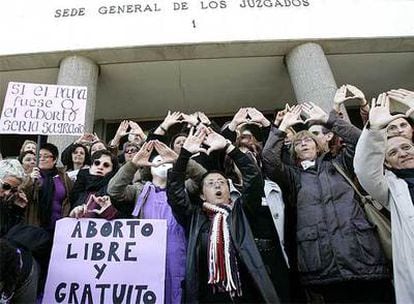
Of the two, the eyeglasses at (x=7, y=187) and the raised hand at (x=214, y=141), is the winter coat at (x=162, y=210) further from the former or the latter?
the eyeglasses at (x=7, y=187)

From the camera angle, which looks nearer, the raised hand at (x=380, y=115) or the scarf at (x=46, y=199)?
the raised hand at (x=380, y=115)

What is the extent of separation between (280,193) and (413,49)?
224 inches

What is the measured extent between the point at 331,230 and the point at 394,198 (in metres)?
0.42

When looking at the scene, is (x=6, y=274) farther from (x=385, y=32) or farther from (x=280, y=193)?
(x=385, y=32)

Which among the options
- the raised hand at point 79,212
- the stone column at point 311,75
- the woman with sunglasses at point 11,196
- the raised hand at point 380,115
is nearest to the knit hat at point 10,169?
the woman with sunglasses at point 11,196

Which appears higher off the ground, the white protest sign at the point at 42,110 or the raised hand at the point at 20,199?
the white protest sign at the point at 42,110

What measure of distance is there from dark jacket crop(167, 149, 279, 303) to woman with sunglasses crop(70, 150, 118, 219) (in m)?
0.53

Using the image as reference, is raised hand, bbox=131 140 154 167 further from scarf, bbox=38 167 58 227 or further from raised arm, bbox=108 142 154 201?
scarf, bbox=38 167 58 227

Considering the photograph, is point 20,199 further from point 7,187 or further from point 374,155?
point 374,155

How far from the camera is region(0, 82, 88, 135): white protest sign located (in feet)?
11.8

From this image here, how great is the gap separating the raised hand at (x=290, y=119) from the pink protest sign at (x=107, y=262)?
3.91 ft

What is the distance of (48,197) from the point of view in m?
2.93

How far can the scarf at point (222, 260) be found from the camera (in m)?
2.24

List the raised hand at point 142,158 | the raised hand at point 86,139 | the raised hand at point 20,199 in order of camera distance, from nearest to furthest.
→ the raised hand at point 20,199 < the raised hand at point 142,158 < the raised hand at point 86,139
